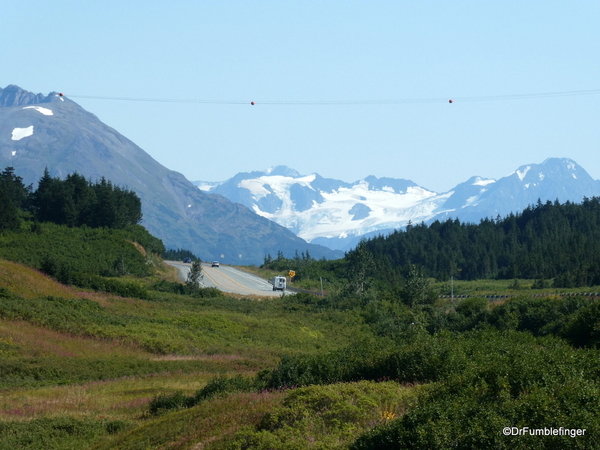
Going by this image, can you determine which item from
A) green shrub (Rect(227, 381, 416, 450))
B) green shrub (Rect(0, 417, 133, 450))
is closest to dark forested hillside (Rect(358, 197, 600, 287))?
green shrub (Rect(227, 381, 416, 450))

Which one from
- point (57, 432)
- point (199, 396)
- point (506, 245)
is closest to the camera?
point (57, 432)

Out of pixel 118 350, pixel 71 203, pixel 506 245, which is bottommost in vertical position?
pixel 118 350

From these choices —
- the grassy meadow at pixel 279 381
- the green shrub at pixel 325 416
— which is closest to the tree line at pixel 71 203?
the grassy meadow at pixel 279 381

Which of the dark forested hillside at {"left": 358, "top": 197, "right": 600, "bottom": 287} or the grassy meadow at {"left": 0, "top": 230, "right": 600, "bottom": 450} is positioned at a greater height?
the dark forested hillside at {"left": 358, "top": 197, "right": 600, "bottom": 287}

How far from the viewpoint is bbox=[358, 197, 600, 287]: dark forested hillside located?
113m

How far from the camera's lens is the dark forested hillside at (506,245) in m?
113

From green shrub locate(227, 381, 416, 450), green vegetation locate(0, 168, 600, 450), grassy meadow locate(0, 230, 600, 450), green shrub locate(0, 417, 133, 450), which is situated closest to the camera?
grassy meadow locate(0, 230, 600, 450)

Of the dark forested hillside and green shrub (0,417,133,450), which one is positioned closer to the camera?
green shrub (0,417,133,450)

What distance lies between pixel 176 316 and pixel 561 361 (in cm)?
3841

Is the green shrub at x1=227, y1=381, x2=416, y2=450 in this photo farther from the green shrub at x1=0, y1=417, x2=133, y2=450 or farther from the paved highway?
the paved highway

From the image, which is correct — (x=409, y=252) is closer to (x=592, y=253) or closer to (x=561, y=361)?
(x=592, y=253)

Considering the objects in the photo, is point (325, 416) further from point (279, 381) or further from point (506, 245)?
point (506, 245)

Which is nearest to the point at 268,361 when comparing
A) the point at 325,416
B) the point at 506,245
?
the point at 325,416

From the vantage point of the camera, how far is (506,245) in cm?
14525
